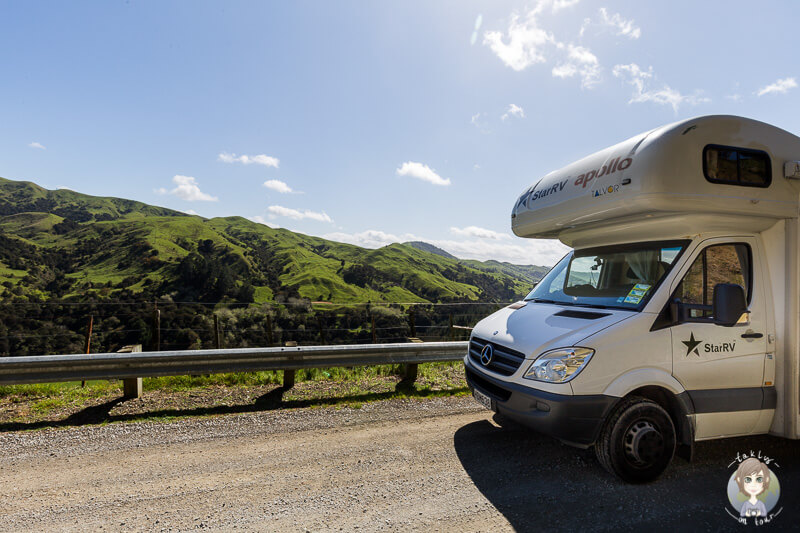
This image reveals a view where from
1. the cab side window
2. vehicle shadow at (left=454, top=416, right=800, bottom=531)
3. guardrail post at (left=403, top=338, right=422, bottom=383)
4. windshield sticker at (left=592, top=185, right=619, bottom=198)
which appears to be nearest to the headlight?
→ vehicle shadow at (left=454, top=416, right=800, bottom=531)

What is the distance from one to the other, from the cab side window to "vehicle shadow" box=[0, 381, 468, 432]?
3.64 metres

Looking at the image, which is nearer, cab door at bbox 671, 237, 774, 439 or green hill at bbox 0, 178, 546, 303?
cab door at bbox 671, 237, 774, 439

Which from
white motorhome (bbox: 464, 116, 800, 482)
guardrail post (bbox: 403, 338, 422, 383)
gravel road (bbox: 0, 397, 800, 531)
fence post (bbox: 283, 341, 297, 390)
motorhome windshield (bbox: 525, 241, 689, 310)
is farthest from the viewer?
guardrail post (bbox: 403, 338, 422, 383)

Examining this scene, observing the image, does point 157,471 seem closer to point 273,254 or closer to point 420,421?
point 420,421

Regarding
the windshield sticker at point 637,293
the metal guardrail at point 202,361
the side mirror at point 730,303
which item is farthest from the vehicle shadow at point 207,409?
the side mirror at point 730,303

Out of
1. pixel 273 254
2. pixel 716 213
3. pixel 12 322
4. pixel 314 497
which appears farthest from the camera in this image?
pixel 273 254

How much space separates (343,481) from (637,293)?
10.2 ft

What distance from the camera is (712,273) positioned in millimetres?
3832

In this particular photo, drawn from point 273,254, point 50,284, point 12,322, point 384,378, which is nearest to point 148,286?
point 50,284

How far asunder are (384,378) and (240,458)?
135 inches

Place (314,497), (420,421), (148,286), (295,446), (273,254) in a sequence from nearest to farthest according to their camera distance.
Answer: (314,497)
(295,446)
(420,421)
(148,286)
(273,254)

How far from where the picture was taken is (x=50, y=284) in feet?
396

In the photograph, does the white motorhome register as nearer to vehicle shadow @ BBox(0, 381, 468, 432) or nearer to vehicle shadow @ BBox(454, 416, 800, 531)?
Result: vehicle shadow @ BBox(454, 416, 800, 531)

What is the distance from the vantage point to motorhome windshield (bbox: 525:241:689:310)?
12.5 ft
